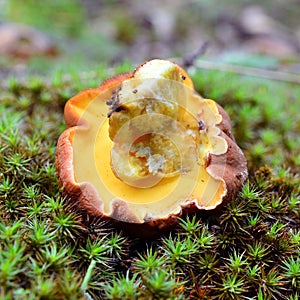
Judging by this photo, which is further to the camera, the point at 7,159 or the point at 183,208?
the point at 7,159

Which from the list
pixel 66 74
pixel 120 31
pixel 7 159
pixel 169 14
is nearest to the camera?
pixel 7 159

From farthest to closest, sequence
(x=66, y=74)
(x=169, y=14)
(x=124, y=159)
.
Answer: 1. (x=169, y=14)
2. (x=66, y=74)
3. (x=124, y=159)

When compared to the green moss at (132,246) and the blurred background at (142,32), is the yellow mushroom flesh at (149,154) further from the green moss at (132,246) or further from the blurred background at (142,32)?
the blurred background at (142,32)

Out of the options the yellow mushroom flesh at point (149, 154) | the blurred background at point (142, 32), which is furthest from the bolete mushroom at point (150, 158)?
the blurred background at point (142, 32)

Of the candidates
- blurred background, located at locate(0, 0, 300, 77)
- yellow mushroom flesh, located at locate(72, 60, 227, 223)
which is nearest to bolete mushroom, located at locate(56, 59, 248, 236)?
yellow mushroom flesh, located at locate(72, 60, 227, 223)

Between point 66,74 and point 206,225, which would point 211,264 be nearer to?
point 206,225

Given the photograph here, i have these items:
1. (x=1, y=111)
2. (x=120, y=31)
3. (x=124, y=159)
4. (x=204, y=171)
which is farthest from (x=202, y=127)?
(x=120, y=31)

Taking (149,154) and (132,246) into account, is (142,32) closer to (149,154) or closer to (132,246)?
(149,154)
